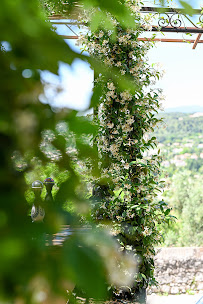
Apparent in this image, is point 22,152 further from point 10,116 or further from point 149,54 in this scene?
point 149,54

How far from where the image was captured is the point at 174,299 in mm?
3549

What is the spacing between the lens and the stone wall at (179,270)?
12.2 feet

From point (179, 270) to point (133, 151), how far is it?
213 cm

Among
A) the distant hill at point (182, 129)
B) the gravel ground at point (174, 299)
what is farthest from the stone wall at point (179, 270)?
the distant hill at point (182, 129)

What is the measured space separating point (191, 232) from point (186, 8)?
643 cm

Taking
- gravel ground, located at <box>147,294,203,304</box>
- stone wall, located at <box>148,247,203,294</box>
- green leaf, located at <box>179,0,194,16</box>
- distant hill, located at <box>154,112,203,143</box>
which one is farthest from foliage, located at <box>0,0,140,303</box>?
distant hill, located at <box>154,112,203,143</box>

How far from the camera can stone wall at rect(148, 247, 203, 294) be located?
147 inches

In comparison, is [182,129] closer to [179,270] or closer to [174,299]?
[179,270]

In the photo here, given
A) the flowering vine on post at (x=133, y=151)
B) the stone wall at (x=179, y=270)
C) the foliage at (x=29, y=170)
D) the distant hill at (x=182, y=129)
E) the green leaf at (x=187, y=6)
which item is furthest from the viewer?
the distant hill at (x=182, y=129)

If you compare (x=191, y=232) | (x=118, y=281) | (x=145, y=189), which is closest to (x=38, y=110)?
(x=145, y=189)

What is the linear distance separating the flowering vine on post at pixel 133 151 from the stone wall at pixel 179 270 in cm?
165

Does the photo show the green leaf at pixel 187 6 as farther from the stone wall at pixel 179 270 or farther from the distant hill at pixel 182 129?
the distant hill at pixel 182 129

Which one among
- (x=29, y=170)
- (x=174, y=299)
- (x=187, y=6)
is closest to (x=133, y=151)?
(x=187, y=6)

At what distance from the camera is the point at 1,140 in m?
0.23
